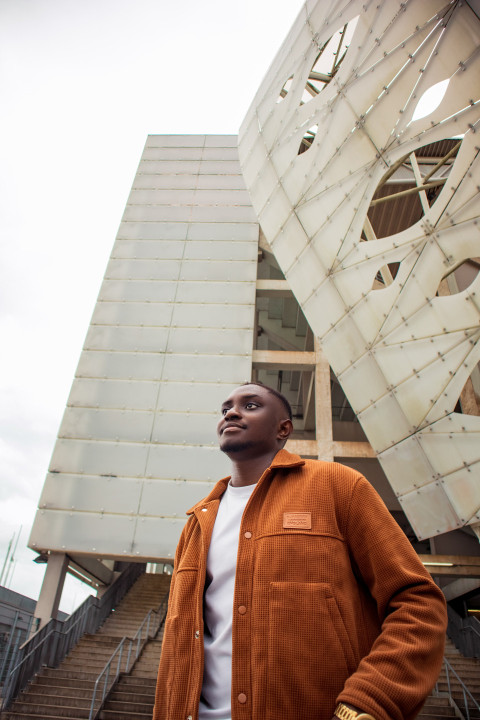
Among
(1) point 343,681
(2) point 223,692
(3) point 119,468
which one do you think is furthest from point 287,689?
(3) point 119,468

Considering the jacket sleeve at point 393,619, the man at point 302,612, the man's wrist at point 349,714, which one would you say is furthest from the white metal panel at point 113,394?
the man's wrist at point 349,714

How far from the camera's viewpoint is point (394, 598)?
63.1 inches

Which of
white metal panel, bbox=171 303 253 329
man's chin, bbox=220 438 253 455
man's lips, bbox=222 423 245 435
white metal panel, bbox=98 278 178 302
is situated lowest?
man's chin, bbox=220 438 253 455

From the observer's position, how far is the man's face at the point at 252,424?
2326 mm

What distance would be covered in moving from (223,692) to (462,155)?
8.75 metres

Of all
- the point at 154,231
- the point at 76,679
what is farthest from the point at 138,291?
the point at 76,679

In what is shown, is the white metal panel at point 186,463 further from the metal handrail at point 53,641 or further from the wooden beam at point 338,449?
the metal handrail at point 53,641

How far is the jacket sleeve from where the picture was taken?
4.38 ft

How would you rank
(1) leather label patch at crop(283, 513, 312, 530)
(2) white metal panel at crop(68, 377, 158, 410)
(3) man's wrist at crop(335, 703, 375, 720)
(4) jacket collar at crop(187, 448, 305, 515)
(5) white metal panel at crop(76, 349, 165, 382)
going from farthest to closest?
(5) white metal panel at crop(76, 349, 165, 382) < (2) white metal panel at crop(68, 377, 158, 410) < (4) jacket collar at crop(187, 448, 305, 515) < (1) leather label patch at crop(283, 513, 312, 530) < (3) man's wrist at crop(335, 703, 375, 720)

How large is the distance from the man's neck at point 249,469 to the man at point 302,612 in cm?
18

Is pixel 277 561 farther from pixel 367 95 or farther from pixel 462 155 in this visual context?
pixel 367 95

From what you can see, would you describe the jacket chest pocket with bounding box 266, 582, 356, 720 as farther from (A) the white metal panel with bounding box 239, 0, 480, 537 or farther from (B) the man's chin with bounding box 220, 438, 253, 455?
(A) the white metal panel with bounding box 239, 0, 480, 537

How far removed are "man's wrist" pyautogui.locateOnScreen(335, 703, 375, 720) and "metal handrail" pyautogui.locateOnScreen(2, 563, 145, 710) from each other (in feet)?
36.7

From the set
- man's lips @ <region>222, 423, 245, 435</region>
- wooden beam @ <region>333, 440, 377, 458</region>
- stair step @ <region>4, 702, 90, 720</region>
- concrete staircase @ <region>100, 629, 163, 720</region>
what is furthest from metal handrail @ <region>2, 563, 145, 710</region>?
man's lips @ <region>222, 423, 245, 435</region>
